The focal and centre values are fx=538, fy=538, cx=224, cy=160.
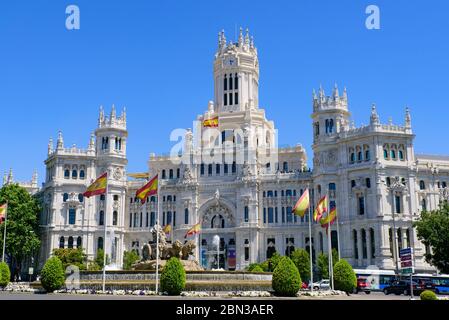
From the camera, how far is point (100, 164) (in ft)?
331

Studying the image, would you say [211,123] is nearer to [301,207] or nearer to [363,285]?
[363,285]

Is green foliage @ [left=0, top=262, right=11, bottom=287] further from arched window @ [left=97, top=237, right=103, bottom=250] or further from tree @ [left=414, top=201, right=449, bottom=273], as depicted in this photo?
→ tree @ [left=414, top=201, right=449, bottom=273]

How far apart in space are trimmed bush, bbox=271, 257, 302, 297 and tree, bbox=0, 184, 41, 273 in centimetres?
6182

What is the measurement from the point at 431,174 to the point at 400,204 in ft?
34.9

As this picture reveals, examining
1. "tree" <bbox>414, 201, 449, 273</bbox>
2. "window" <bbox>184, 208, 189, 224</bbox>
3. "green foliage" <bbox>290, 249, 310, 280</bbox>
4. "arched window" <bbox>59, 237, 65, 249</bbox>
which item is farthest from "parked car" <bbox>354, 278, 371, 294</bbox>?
"arched window" <bbox>59, 237, 65, 249</bbox>

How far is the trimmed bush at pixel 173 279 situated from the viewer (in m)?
38.1

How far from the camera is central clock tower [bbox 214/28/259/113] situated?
113 metres

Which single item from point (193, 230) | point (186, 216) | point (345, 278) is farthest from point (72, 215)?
point (345, 278)

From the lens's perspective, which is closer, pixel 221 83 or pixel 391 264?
pixel 391 264

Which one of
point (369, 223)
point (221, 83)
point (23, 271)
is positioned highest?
point (221, 83)

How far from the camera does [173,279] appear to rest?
3812cm

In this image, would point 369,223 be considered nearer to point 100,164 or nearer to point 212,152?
point 212,152

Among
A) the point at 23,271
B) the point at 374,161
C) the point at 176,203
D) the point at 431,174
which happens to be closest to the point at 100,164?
the point at 176,203
